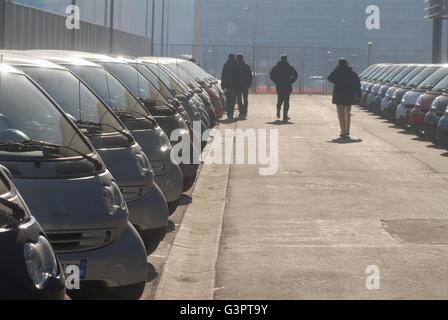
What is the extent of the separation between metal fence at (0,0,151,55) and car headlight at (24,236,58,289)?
10.8m

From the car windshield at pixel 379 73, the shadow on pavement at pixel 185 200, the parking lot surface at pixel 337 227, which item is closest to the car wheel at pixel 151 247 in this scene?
the parking lot surface at pixel 337 227

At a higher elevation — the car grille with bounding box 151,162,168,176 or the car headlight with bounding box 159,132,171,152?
the car headlight with bounding box 159,132,171,152

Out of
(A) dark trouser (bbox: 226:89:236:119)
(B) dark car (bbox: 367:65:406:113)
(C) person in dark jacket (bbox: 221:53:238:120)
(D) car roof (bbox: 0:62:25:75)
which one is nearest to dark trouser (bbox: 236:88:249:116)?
(C) person in dark jacket (bbox: 221:53:238:120)

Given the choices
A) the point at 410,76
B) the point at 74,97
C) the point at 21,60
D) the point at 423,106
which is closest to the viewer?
the point at 21,60

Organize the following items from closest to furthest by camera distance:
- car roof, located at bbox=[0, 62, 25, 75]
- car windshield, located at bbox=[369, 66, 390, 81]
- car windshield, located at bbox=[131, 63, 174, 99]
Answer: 1. car roof, located at bbox=[0, 62, 25, 75]
2. car windshield, located at bbox=[131, 63, 174, 99]
3. car windshield, located at bbox=[369, 66, 390, 81]

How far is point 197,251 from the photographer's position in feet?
35.1

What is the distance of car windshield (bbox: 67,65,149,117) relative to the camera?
1080 centimetres

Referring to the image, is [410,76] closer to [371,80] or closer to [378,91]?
[378,91]

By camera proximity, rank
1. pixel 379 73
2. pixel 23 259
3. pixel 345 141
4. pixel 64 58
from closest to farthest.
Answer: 1. pixel 23 259
2. pixel 64 58
3. pixel 345 141
4. pixel 379 73

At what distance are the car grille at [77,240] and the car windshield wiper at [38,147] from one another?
490 mm

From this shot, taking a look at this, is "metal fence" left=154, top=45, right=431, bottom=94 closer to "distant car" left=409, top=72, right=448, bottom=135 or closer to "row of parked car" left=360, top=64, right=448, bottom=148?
"row of parked car" left=360, top=64, right=448, bottom=148

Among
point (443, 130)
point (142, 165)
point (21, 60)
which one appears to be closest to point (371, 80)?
point (443, 130)

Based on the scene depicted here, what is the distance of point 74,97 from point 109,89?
68.7 inches
